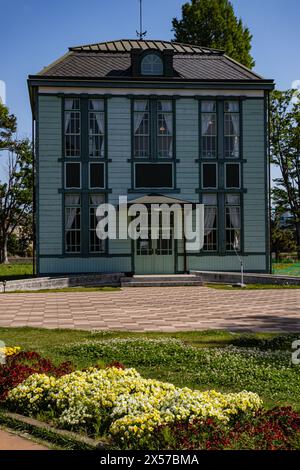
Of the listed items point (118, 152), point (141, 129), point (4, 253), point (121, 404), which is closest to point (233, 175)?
point (141, 129)

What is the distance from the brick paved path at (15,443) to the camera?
5.25 meters

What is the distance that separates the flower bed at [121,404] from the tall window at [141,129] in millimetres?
22465

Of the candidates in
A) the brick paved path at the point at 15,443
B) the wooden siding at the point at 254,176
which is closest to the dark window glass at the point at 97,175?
the wooden siding at the point at 254,176

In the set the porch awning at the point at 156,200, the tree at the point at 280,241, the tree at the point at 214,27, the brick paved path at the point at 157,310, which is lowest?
the brick paved path at the point at 157,310

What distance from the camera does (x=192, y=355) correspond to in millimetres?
9453

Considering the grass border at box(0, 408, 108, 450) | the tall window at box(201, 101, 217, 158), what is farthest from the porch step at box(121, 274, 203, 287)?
the grass border at box(0, 408, 108, 450)

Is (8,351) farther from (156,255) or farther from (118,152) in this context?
(118,152)

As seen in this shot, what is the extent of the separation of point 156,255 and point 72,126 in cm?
728

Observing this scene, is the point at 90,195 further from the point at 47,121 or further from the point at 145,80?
the point at 145,80

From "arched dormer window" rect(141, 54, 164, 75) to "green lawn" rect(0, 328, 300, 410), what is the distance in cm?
1947

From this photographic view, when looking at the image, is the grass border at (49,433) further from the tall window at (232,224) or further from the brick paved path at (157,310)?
the tall window at (232,224)

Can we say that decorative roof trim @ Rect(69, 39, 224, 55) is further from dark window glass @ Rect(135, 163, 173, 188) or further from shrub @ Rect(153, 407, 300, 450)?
shrub @ Rect(153, 407, 300, 450)

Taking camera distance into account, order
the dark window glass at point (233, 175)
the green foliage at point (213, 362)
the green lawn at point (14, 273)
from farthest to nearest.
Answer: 1. the green lawn at point (14, 273)
2. the dark window glass at point (233, 175)
3. the green foliage at point (213, 362)

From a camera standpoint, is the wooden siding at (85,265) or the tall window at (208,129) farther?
the tall window at (208,129)
